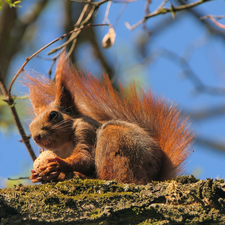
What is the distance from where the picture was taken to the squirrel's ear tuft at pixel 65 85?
309cm

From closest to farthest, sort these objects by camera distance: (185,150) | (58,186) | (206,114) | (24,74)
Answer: (58,186) → (185,150) → (24,74) → (206,114)

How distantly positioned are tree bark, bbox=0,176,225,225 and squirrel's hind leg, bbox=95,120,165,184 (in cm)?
53

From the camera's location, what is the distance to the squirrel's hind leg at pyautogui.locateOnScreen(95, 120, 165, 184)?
253cm

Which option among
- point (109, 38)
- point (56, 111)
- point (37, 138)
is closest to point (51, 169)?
point (37, 138)

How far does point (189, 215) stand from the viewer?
1.74 metres

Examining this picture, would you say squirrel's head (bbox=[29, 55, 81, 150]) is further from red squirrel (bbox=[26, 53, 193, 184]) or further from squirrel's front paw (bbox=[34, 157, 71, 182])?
squirrel's front paw (bbox=[34, 157, 71, 182])

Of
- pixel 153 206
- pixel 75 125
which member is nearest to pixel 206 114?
pixel 75 125

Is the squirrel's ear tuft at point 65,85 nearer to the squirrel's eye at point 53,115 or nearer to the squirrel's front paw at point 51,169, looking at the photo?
the squirrel's eye at point 53,115

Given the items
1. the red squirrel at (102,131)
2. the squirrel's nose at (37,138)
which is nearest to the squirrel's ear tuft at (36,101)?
the red squirrel at (102,131)

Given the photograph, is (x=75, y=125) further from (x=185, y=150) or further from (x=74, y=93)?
(x=185, y=150)

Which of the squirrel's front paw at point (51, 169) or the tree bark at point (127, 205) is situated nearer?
the tree bark at point (127, 205)

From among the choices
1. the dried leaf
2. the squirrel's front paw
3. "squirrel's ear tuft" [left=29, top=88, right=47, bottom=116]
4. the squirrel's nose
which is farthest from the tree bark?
the dried leaf

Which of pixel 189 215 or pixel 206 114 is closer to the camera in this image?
pixel 189 215

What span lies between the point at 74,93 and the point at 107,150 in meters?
0.88
